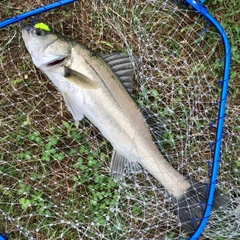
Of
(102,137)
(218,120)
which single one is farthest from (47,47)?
(218,120)

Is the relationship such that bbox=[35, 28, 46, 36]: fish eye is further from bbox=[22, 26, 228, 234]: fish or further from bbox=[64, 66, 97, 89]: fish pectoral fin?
bbox=[64, 66, 97, 89]: fish pectoral fin

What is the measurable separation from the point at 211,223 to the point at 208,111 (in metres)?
0.85

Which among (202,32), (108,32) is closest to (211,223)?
(202,32)

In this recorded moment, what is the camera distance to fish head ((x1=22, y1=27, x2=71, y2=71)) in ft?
7.80

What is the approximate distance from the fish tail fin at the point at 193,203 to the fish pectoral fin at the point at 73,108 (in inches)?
36.8

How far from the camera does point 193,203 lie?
250 centimetres

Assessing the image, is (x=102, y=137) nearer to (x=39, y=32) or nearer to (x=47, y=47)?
(x=47, y=47)

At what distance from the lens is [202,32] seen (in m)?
2.75

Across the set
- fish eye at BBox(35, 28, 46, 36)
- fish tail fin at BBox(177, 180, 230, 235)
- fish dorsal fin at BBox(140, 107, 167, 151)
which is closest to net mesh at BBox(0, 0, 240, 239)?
fish dorsal fin at BBox(140, 107, 167, 151)

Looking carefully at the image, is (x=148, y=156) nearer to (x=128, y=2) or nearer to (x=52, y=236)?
(x=52, y=236)

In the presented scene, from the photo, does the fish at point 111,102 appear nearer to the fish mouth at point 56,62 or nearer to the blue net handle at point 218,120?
the fish mouth at point 56,62

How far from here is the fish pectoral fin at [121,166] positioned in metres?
2.58

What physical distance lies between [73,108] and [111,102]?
297mm

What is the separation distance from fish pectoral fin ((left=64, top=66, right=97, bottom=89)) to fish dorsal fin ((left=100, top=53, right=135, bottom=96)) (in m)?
0.21
